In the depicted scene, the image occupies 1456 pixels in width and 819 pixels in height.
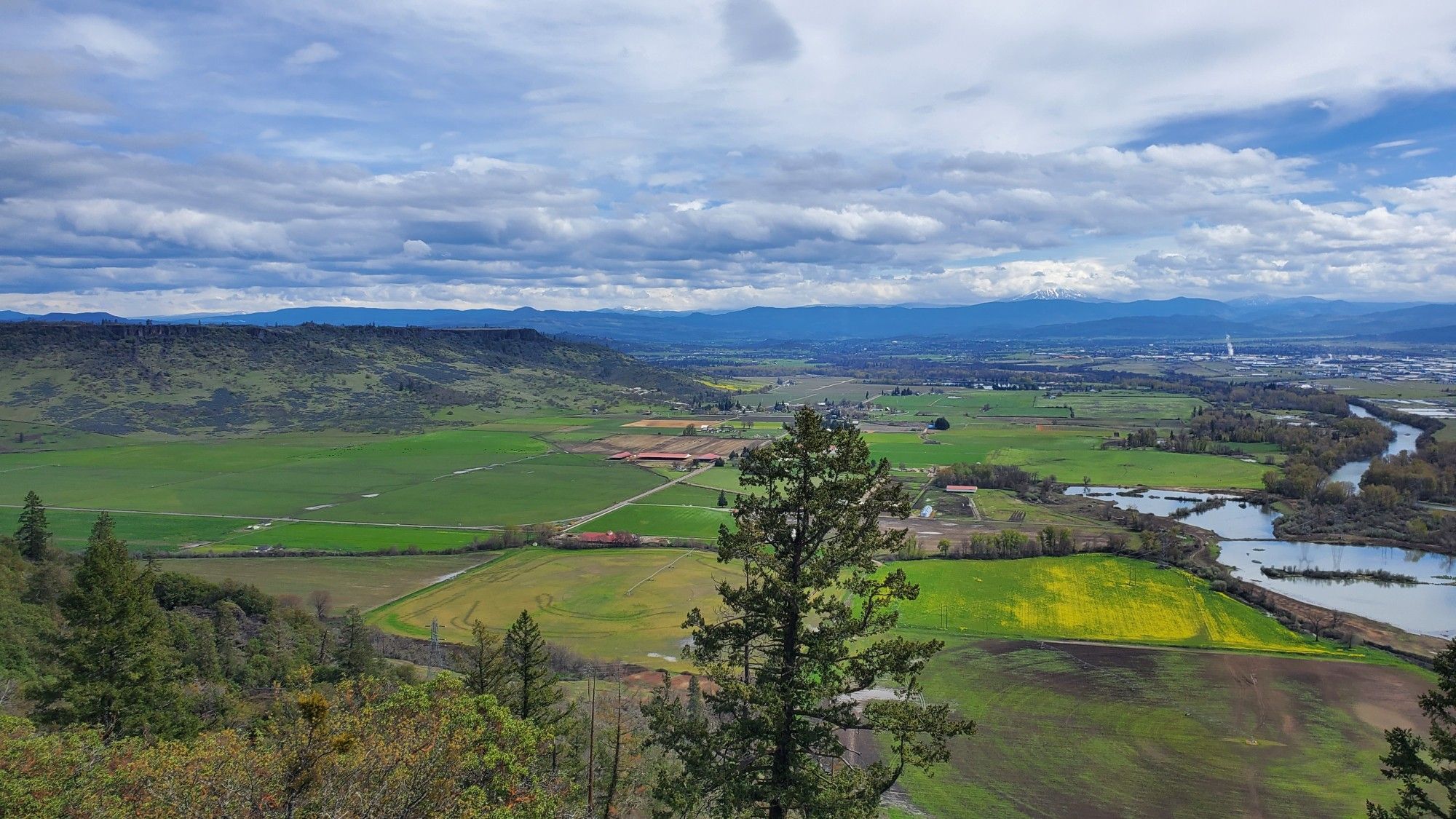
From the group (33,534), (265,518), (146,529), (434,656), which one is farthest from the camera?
(265,518)

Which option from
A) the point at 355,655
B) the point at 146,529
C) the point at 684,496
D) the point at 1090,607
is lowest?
the point at 1090,607

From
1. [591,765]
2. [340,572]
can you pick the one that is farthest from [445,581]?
[591,765]

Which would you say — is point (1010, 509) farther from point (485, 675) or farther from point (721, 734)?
point (721, 734)

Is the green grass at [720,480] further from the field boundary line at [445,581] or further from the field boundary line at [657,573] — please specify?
the field boundary line at [445,581]

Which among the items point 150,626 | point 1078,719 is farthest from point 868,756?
point 150,626

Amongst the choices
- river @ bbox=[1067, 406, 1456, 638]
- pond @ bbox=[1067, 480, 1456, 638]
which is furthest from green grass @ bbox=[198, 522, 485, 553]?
river @ bbox=[1067, 406, 1456, 638]

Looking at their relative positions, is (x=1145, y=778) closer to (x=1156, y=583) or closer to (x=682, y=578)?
(x=1156, y=583)
